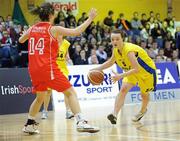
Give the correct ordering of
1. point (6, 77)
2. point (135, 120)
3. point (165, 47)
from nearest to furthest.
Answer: point (135, 120) → point (6, 77) → point (165, 47)

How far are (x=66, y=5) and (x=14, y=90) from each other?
1046 cm

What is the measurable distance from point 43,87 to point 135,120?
8.37 ft

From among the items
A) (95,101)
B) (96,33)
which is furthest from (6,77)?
(96,33)

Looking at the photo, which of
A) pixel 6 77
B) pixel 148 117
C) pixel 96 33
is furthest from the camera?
pixel 96 33

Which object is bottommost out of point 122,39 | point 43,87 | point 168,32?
point 43,87

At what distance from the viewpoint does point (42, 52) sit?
857 cm

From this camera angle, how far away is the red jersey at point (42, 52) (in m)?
8.53

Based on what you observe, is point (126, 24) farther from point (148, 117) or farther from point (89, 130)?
point (89, 130)

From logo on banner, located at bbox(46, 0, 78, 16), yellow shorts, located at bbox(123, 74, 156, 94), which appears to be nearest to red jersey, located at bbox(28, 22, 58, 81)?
yellow shorts, located at bbox(123, 74, 156, 94)

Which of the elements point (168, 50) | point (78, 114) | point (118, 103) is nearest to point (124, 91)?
point (118, 103)

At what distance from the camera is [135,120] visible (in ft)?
34.2

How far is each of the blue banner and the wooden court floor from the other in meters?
4.39

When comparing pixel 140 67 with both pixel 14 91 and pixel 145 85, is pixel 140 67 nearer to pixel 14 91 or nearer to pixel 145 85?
pixel 145 85

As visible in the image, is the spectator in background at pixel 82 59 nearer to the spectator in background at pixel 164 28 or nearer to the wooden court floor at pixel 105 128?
the wooden court floor at pixel 105 128
